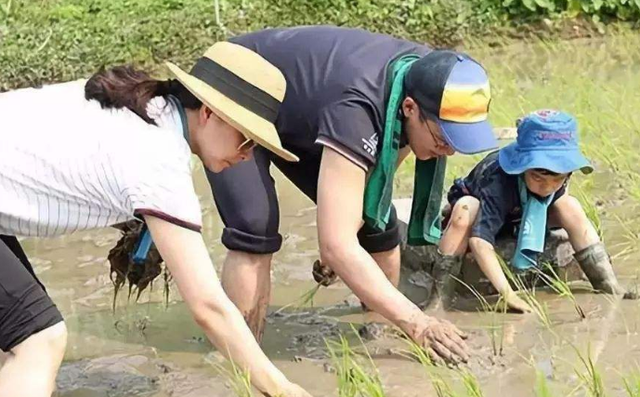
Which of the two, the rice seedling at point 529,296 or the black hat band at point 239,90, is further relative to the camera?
the rice seedling at point 529,296

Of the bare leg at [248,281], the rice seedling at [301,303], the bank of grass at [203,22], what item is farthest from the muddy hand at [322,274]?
the bank of grass at [203,22]

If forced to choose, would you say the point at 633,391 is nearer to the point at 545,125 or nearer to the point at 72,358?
the point at 545,125

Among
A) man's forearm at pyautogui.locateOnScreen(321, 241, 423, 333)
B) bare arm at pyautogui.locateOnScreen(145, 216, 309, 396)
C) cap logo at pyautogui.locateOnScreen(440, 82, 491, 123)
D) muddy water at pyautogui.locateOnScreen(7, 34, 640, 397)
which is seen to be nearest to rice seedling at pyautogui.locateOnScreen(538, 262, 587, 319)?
muddy water at pyautogui.locateOnScreen(7, 34, 640, 397)

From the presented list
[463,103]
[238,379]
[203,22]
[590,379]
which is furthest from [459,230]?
[203,22]

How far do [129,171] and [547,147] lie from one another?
173 centimetres

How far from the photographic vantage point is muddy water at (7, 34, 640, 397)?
3332 millimetres

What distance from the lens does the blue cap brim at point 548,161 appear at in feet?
12.5

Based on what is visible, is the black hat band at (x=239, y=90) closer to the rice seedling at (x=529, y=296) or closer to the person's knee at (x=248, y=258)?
the person's knee at (x=248, y=258)

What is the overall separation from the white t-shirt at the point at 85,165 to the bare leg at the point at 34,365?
264 mm

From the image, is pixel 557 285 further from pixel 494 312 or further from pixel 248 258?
pixel 248 258

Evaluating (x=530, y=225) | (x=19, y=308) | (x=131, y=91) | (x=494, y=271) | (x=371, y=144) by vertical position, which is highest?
(x=131, y=91)

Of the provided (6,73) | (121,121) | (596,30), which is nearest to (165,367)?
(121,121)

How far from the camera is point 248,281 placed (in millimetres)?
3574

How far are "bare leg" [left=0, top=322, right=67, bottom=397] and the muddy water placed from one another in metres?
0.77
